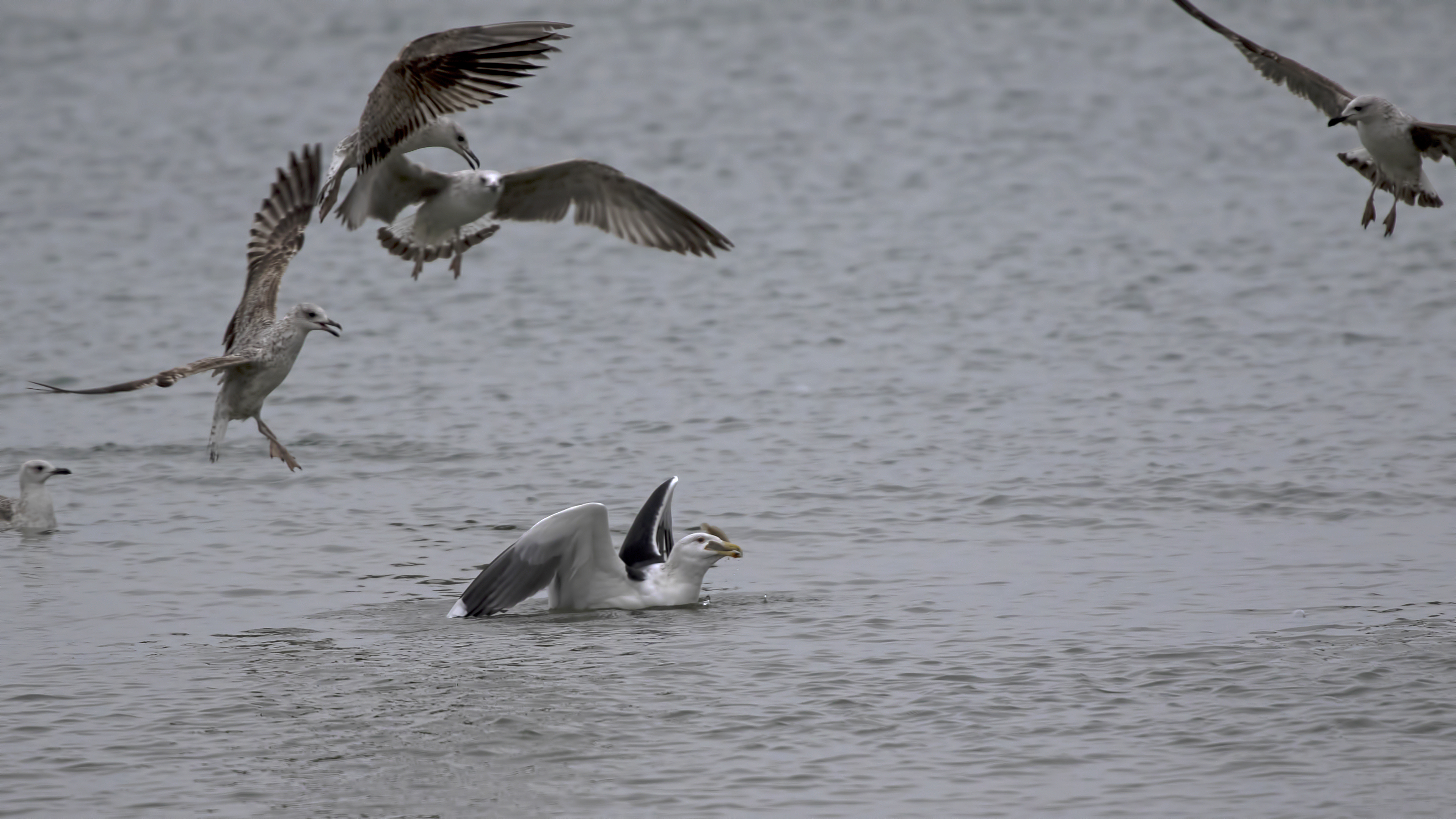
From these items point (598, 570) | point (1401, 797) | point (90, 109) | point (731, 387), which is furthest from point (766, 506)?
point (90, 109)

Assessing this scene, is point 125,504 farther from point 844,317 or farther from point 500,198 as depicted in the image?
point 844,317

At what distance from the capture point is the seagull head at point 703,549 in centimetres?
1020

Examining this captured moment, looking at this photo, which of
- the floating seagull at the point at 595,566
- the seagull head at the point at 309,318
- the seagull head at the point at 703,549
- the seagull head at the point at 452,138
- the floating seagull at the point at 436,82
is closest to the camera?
the floating seagull at the point at 436,82

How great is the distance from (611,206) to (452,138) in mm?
1124

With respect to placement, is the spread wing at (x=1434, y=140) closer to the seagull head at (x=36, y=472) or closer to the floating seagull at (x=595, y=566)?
the floating seagull at (x=595, y=566)

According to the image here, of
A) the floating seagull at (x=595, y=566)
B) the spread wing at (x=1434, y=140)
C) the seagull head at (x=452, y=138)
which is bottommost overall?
the floating seagull at (x=595, y=566)

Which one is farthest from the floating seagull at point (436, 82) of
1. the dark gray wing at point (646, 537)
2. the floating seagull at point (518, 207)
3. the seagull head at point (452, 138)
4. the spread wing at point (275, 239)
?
the dark gray wing at point (646, 537)

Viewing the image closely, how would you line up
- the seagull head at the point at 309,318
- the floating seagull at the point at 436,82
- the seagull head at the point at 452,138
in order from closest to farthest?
the floating seagull at the point at 436,82 < the seagull head at the point at 452,138 < the seagull head at the point at 309,318

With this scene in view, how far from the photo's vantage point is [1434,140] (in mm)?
10078

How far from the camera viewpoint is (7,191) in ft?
84.4

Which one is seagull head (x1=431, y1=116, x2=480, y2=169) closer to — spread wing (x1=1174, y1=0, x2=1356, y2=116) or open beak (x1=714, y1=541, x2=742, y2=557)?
open beak (x1=714, y1=541, x2=742, y2=557)

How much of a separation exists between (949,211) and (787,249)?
2738 mm

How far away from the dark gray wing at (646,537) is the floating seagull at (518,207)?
1327mm

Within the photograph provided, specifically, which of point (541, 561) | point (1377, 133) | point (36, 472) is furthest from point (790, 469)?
point (36, 472)
